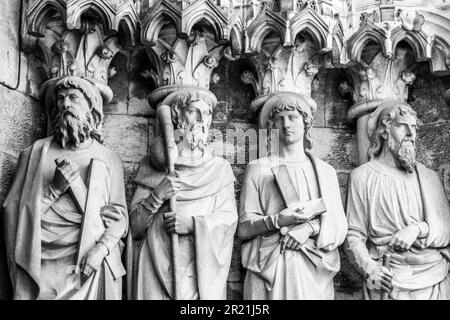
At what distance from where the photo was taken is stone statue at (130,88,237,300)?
9055 mm

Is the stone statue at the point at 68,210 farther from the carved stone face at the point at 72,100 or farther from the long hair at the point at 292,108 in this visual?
the long hair at the point at 292,108

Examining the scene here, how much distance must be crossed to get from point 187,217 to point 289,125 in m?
1.03

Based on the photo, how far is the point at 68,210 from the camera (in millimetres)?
9133

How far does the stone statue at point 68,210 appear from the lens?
8.94m

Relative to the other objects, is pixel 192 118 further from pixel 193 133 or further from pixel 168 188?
pixel 168 188

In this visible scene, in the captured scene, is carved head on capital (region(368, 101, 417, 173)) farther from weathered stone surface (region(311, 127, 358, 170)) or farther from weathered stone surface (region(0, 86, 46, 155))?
weathered stone surface (region(0, 86, 46, 155))

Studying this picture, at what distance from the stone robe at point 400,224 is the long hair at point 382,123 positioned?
137mm

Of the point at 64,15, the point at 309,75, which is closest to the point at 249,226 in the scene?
the point at 309,75

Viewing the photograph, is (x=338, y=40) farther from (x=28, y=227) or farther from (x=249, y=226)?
(x=28, y=227)

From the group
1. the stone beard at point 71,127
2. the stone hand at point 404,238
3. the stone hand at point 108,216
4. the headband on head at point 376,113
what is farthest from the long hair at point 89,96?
the stone hand at point 404,238

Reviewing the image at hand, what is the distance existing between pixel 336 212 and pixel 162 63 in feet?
5.35

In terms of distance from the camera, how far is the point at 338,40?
9805mm
